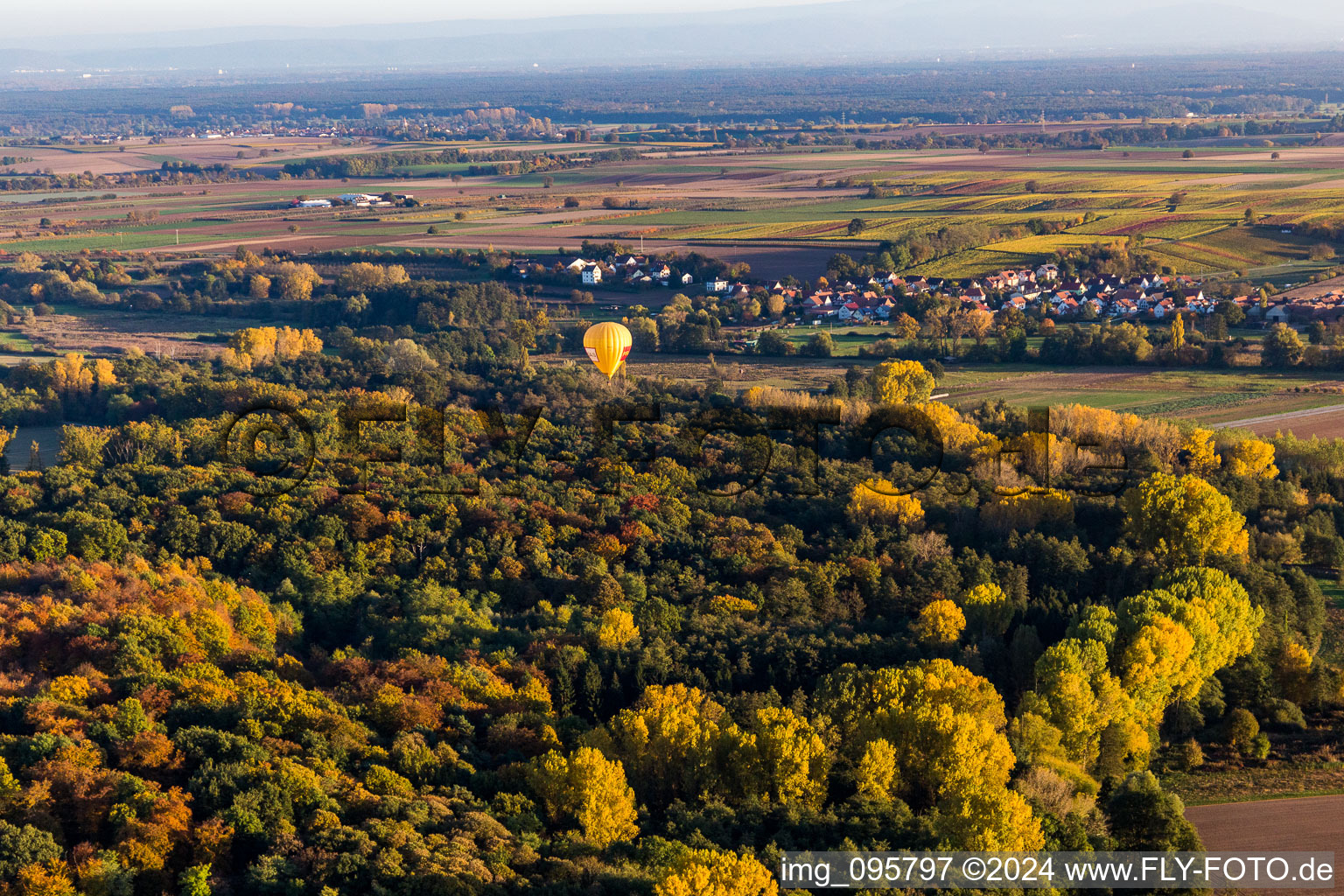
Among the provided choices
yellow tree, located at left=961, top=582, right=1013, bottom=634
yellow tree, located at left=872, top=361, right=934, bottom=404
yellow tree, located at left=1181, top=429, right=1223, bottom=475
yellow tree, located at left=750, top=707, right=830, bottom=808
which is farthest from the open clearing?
yellow tree, located at left=872, top=361, right=934, bottom=404

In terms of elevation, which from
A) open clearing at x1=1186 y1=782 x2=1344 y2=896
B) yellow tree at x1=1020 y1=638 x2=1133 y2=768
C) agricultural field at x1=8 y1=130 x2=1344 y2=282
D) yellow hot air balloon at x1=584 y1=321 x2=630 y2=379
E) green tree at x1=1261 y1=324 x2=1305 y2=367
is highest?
agricultural field at x1=8 y1=130 x2=1344 y2=282

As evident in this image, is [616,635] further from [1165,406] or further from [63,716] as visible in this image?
[1165,406]

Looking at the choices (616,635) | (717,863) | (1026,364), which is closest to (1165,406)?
(1026,364)

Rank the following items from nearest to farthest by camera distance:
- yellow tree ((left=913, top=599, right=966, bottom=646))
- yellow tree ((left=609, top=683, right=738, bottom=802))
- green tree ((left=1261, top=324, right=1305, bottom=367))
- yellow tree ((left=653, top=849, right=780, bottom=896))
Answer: yellow tree ((left=653, top=849, right=780, bottom=896))
yellow tree ((left=609, top=683, right=738, bottom=802))
yellow tree ((left=913, top=599, right=966, bottom=646))
green tree ((left=1261, top=324, right=1305, bottom=367))

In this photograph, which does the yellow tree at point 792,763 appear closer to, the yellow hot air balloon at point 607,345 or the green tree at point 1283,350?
the yellow hot air balloon at point 607,345

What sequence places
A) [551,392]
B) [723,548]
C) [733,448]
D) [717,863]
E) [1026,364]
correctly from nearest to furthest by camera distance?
1. [717,863]
2. [723,548]
3. [733,448]
4. [551,392]
5. [1026,364]

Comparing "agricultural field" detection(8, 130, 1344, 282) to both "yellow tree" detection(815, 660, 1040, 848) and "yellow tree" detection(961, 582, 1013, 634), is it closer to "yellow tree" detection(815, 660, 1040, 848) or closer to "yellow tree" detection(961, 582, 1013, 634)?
"yellow tree" detection(961, 582, 1013, 634)

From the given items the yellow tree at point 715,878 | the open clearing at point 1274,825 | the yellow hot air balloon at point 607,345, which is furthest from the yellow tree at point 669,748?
the yellow hot air balloon at point 607,345
